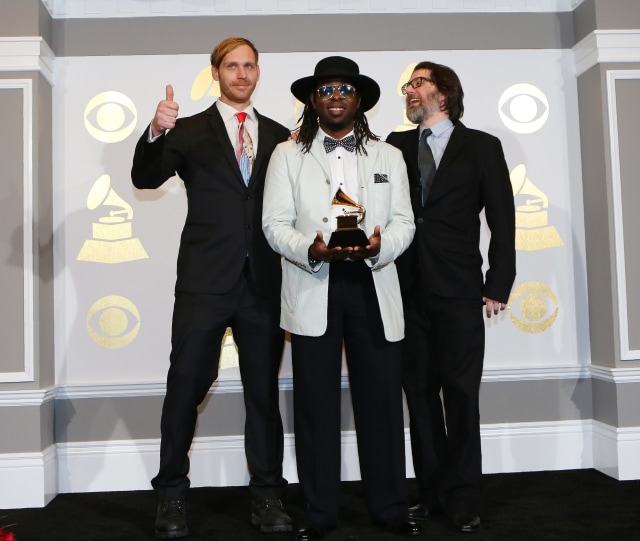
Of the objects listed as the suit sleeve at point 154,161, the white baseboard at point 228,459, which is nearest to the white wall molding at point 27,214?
the white baseboard at point 228,459

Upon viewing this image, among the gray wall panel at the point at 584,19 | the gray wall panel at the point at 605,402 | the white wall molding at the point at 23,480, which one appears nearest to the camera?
the white wall molding at the point at 23,480

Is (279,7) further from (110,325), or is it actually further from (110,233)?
(110,325)

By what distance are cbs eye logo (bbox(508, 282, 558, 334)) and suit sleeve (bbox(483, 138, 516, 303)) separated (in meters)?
1.18

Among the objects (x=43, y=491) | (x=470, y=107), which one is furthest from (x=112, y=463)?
(x=470, y=107)

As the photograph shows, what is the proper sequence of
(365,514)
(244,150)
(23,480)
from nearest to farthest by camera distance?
(244,150)
(365,514)
(23,480)

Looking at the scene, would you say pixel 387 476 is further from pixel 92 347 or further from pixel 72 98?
pixel 72 98

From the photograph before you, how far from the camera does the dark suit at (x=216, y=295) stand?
10.1 ft

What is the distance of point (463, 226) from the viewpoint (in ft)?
10.5

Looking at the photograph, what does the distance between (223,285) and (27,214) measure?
4.54 ft

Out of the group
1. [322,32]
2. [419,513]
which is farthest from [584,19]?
[419,513]

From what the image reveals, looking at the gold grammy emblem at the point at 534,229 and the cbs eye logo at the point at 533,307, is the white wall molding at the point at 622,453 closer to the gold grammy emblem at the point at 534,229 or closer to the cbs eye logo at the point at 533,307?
the cbs eye logo at the point at 533,307

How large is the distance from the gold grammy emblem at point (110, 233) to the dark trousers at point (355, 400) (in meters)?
1.57

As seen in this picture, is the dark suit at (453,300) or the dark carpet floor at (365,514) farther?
the dark suit at (453,300)

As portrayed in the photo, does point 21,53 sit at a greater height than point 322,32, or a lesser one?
lesser
